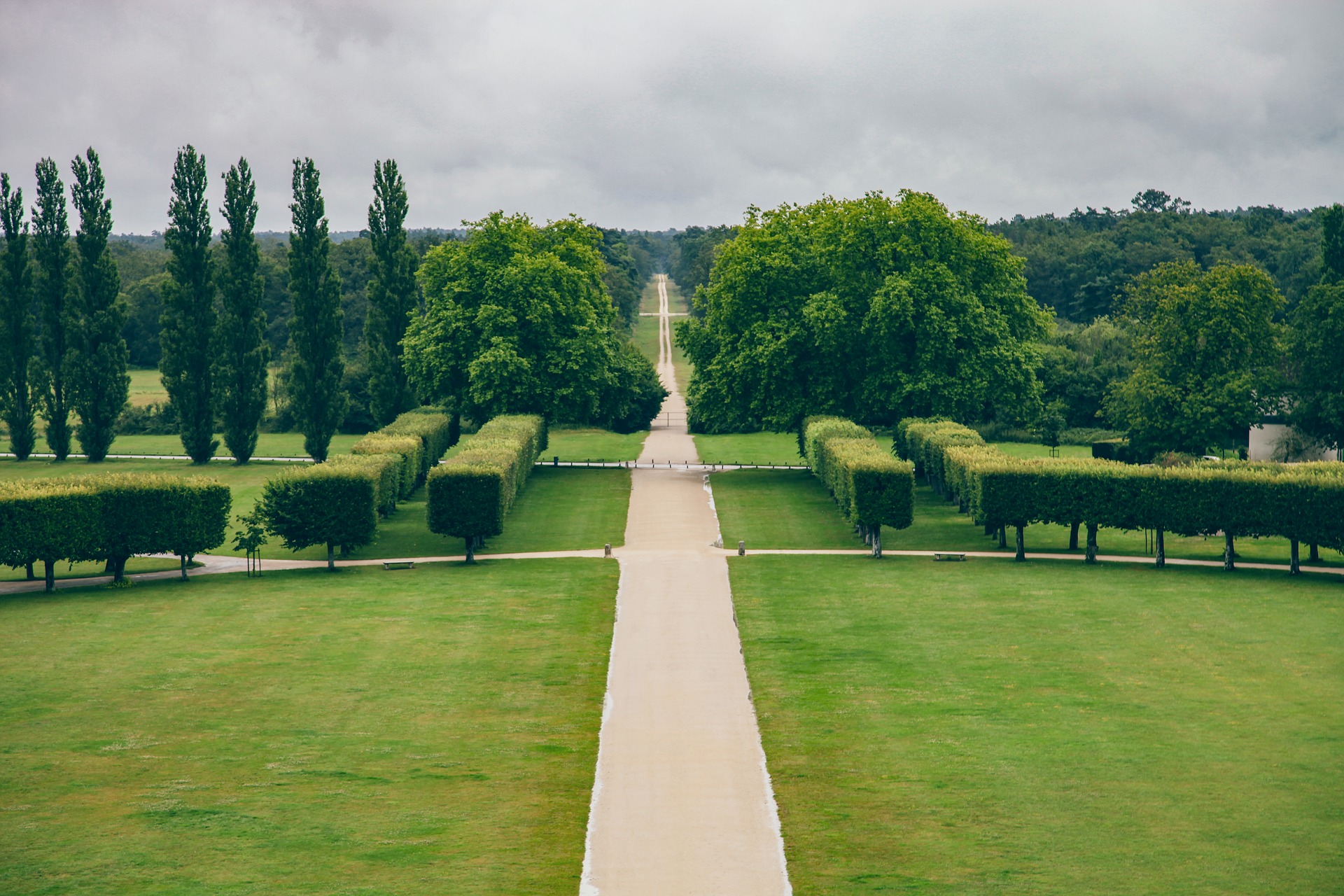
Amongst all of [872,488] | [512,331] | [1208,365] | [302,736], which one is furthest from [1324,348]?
[302,736]

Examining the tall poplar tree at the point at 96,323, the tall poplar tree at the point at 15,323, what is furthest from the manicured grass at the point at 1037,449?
the tall poplar tree at the point at 15,323

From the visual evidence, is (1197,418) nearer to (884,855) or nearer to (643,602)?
(643,602)

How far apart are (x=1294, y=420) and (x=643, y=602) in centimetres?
4771

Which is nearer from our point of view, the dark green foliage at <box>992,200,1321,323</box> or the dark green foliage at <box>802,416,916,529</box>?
the dark green foliage at <box>802,416,916,529</box>

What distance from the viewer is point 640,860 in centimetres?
2081

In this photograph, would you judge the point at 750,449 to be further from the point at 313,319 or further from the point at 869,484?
the point at 869,484

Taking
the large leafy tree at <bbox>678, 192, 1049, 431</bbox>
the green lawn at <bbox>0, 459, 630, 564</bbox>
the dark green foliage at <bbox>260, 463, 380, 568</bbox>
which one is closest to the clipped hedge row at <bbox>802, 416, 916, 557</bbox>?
the green lawn at <bbox>0, 459, 630, 564</bbox>

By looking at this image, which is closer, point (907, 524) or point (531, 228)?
point (907, 524)

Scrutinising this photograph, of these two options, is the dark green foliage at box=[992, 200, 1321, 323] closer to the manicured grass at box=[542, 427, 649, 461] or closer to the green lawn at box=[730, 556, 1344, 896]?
the manicured grass at box=[542, 427, 649, 461]

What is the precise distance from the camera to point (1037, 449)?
295ft

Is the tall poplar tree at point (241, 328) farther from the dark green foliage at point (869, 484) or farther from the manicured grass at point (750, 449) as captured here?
the dark green foliage at point (869, 484)

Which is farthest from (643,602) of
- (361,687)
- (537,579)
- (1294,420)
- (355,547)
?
(1294,420)

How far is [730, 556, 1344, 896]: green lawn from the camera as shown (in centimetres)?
2102

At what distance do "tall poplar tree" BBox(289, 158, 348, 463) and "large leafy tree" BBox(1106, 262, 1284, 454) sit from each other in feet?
170
